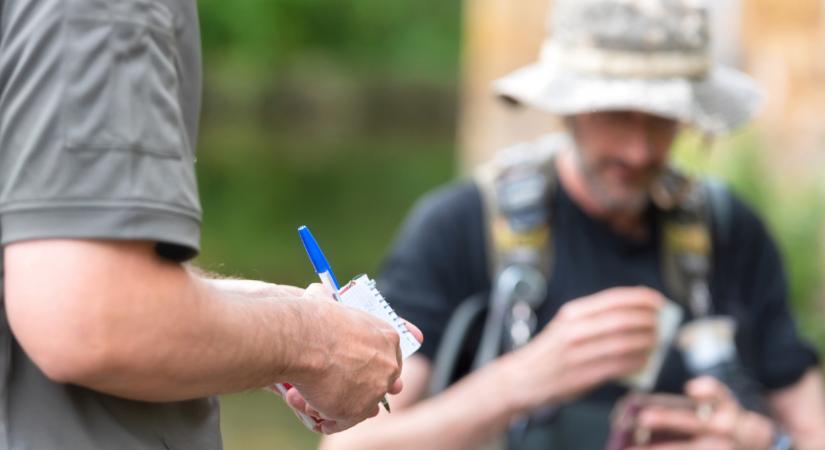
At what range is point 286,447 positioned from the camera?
8188mm

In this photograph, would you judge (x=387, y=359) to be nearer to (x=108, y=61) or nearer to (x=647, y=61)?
(x=108, y=61)

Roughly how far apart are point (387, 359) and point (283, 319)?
16 centimetres

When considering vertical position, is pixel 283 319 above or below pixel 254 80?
above

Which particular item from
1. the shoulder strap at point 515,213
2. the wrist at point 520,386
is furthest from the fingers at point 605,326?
the shoulder strap at point 515,213

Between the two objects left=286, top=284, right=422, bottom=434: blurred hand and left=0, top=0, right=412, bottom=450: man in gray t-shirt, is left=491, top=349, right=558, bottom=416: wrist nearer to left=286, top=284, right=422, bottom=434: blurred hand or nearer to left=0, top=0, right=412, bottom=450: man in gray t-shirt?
left=286, top=284, right=422, bottom=434: blurred hand

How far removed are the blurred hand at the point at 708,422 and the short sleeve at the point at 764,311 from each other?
320 millimetres

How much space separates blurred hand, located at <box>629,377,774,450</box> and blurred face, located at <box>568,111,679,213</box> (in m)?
0.46

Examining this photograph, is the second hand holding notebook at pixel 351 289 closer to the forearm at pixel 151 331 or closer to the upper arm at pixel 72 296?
the forearm at pixel 151 331

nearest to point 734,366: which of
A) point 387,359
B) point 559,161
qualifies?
point 559,161

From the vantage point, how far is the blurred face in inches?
155

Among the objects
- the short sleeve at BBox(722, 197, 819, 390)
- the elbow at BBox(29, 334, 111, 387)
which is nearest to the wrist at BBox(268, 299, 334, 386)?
the elbow at BBox(29, 334, 111, 387)

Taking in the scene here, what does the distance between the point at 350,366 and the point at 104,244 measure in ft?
1.21

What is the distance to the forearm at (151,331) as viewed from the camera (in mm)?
1838

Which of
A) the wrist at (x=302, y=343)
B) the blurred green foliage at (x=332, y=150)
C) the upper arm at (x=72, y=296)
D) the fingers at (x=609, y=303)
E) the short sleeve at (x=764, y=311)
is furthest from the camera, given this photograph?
the blurred green foliage at (x=332, y=150)
